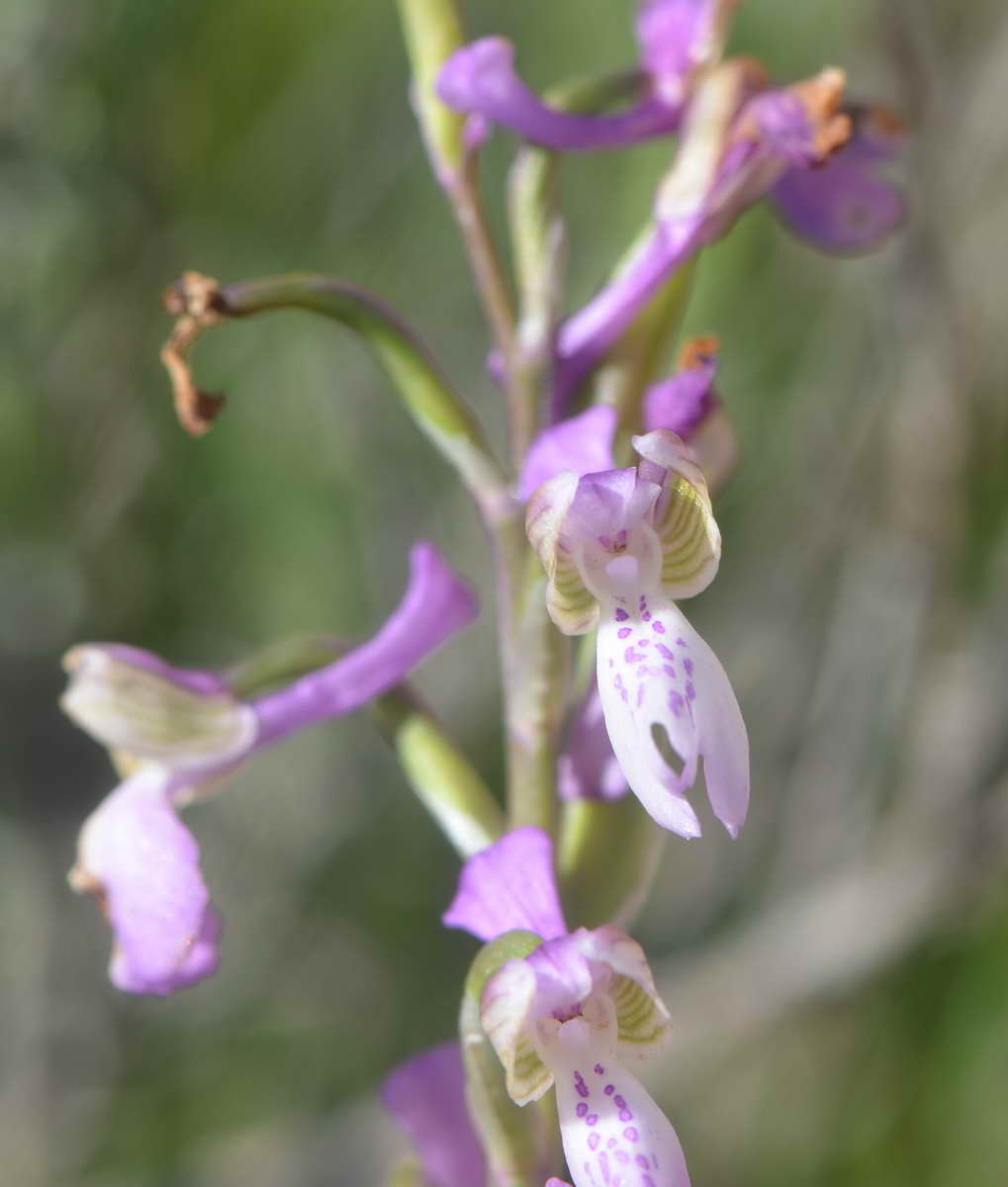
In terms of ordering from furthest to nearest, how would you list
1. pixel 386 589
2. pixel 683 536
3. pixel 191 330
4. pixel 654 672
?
pixel 386 589
pixel 191 330
pixel 683 536
pixel 654 672

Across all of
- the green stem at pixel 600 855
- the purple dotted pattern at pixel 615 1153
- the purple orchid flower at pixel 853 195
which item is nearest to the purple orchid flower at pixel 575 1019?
the purple dotted pattern at pixel 615 1153

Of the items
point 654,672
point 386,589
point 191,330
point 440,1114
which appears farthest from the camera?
point 386,589

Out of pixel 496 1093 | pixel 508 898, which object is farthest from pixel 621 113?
pixel 496 1093

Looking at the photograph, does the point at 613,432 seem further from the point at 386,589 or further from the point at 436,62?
the point at 386,589

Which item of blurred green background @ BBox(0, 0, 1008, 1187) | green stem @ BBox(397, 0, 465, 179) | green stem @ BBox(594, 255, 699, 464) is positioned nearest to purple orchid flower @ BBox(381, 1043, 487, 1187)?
green stem @ BBox(594, 255, 699, 464)

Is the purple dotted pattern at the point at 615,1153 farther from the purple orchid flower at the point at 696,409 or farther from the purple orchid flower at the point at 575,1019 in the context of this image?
the purple orchid flower at the point at 696,409

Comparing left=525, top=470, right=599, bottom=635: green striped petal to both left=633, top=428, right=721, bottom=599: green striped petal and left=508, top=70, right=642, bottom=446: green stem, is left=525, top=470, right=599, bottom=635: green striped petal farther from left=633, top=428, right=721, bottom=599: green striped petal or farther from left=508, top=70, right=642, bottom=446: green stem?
left=508, top=70, right=642, bottom=446: green stem
